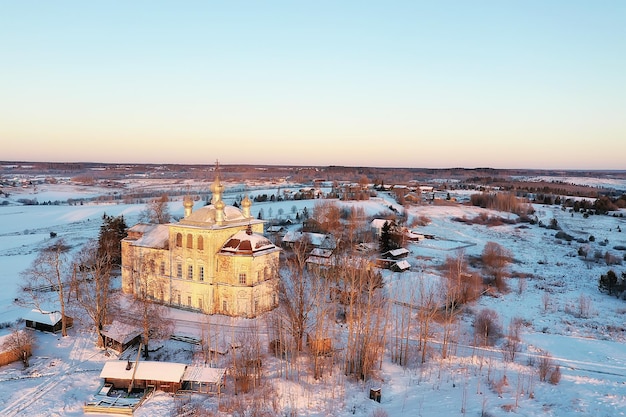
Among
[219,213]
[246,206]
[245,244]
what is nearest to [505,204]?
[246,206]

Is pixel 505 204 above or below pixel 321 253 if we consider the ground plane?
above

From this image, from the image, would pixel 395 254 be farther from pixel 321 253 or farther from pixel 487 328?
pixel 487 328

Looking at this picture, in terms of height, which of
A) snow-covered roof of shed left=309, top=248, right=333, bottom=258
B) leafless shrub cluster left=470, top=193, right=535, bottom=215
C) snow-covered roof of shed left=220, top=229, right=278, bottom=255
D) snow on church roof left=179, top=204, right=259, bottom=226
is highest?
snow on church roof left=179, top=204, right=259, bottom=226

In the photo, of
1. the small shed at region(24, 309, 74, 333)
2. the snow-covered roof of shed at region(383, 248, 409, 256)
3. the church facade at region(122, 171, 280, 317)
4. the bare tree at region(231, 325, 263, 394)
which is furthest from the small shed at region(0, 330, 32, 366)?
the snow-covered roof of shed at region(383, 248, 409, 256)

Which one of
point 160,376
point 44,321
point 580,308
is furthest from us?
point 580,308

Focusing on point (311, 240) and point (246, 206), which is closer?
point (246, 206)

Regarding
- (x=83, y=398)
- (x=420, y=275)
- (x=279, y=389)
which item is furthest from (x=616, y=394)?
(x=83, y=398)

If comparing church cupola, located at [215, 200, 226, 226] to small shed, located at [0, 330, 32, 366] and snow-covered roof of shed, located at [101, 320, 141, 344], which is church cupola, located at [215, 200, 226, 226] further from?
small shed, located at [0, 330, 32, 366]
